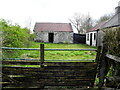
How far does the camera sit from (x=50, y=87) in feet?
9.10

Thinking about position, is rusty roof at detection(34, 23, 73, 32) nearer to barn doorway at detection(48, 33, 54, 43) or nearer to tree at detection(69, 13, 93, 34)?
barn doorway at detection(48, 33, 54, 43)

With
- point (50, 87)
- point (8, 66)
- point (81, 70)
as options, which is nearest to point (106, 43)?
point (81, 70)

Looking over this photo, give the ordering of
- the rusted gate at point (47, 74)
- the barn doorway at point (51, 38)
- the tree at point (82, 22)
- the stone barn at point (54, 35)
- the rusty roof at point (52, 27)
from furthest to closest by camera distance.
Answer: the tree at point (82, 22) → the barn doorway at point (51, 38) → the rusty roof at point (52, 27) → the stone barn at point (54, 35) → the rusted gate at point (47, 74)

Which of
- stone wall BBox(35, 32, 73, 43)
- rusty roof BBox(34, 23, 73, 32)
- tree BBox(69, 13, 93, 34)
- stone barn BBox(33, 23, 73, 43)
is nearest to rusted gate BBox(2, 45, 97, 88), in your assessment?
stone barn BBox(33, 23, 73, 43)

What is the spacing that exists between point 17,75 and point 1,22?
253 centimetres

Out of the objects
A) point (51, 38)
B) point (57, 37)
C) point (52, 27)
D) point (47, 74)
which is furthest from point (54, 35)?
point (47, 74)

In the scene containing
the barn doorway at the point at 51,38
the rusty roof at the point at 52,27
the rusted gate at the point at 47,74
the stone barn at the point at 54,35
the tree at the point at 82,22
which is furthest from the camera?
the tree at the point at 82,22

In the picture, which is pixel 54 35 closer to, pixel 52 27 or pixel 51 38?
pixel 51 38

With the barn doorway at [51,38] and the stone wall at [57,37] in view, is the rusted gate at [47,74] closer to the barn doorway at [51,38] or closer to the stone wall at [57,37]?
the stone wall at [57,37]

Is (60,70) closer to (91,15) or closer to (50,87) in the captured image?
(50,87)

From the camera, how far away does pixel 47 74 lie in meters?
2.60

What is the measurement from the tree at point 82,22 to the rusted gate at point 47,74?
28927 mm

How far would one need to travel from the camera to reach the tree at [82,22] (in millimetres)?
30747

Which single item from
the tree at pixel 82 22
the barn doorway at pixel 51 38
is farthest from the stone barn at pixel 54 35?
the tree at pixel 82 22
